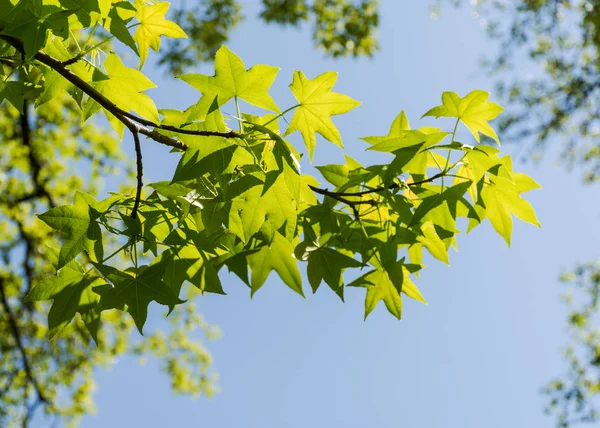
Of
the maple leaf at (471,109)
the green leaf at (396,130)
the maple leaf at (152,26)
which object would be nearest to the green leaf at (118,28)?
the maple leaf at (152,26)

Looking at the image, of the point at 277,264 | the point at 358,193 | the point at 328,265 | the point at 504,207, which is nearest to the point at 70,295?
the point at 277,264

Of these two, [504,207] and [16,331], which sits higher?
[16,331]

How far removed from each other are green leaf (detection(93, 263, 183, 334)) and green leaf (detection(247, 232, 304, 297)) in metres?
0.23

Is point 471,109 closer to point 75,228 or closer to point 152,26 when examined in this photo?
point 152,26

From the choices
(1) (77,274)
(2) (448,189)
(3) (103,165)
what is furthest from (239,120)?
(3) (103,165)

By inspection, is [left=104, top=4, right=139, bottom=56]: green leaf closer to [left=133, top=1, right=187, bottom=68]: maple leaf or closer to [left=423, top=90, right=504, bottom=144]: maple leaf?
[left=133, top=1, right=187, bottom=68]: maple leaf

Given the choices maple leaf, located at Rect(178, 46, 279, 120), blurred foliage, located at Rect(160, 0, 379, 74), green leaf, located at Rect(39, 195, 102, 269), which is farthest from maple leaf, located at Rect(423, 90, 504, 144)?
blurred foliage, located at Rect(160, 0, 379, 74)

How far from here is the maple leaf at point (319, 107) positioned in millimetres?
1526

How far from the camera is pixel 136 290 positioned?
1438 millimetres

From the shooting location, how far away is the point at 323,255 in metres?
1.51

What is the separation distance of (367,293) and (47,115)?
23.6 ft

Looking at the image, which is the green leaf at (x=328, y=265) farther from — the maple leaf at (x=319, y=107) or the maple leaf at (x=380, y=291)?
the maple leaf at (x=319, y=107)

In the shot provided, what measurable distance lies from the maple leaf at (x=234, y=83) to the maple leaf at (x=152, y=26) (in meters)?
0.42

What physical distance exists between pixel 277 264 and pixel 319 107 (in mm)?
433
